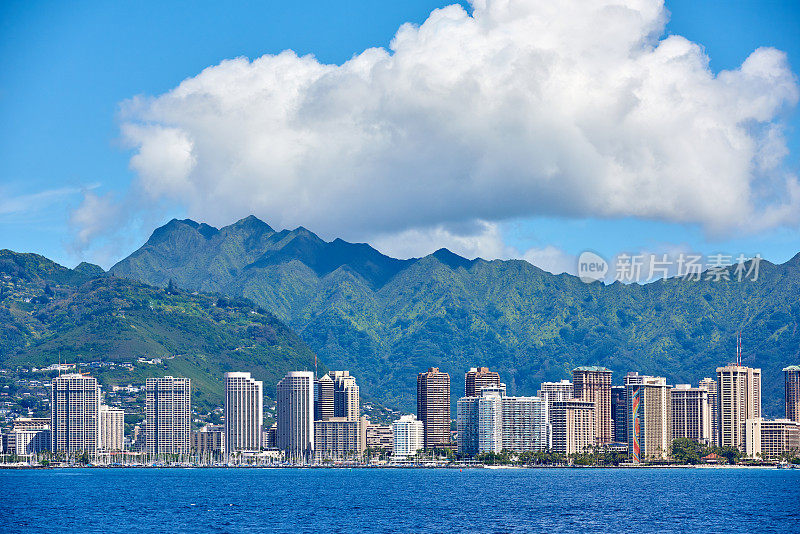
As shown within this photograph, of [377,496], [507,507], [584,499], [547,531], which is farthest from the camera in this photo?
[377,496]

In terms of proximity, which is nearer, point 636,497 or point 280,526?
point 280,526

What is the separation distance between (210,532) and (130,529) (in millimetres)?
9571

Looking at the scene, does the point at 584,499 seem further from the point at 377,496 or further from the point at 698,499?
the point at 377,496

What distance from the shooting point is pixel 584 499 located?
186500 millimetres

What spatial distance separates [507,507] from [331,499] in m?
33.3

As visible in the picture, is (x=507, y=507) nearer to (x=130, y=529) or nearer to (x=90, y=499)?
(x=130, y=529)

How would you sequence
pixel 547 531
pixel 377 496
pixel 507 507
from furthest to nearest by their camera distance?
1. pixel 377 496
2. pixel 507 507
3. pixel 547 531

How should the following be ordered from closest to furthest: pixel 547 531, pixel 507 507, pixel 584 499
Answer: pixel 547 531 < pixel 507 507 < pixel 584 499

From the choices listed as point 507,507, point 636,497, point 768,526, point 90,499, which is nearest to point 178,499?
point 90,499

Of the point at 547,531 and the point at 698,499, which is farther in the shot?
the point at 698,499

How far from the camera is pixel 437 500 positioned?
18725cm

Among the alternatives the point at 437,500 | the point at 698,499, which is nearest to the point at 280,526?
the point at 437,500

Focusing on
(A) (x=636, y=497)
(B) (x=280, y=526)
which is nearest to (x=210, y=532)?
(B) (x=280, y=526)

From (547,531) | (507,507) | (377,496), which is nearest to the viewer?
(547,531)
